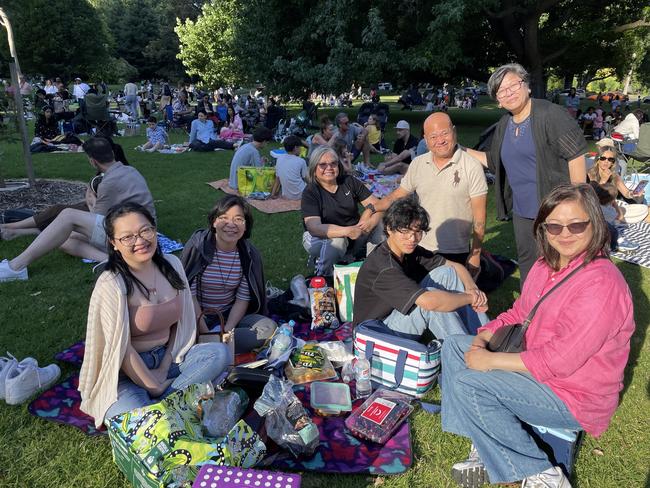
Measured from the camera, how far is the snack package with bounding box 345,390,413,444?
3.18 metres

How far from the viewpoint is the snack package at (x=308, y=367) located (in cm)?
377

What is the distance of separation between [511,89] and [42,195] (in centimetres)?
842

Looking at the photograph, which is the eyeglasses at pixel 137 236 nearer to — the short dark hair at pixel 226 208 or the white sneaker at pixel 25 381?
the short dark hair at pixel 226 208

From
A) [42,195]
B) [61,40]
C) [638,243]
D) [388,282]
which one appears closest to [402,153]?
[638,243]

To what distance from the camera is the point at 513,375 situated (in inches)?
105

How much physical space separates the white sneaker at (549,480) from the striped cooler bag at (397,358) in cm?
106

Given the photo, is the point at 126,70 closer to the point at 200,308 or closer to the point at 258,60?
the point at 258,60

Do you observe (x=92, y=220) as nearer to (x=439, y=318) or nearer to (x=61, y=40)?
(x=439, y=318)

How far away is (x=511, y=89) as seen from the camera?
3.81 m

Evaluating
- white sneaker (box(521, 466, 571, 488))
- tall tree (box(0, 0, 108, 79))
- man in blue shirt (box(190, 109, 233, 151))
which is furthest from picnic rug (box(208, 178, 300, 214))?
tall tree (box(0, 0, 108, 79))

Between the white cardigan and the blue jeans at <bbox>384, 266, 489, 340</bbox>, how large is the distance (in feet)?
6.36

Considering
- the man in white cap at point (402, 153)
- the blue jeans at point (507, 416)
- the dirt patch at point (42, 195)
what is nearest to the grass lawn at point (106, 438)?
the blue jeans at point (507, 416)

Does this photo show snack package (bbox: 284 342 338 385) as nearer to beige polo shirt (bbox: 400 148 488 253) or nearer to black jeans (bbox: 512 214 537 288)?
beige polo shirt (bbox: 400 148 488 253)

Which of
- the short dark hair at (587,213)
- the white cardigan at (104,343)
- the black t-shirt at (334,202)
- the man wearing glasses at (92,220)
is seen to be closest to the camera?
the short dark hair at (587,213)
